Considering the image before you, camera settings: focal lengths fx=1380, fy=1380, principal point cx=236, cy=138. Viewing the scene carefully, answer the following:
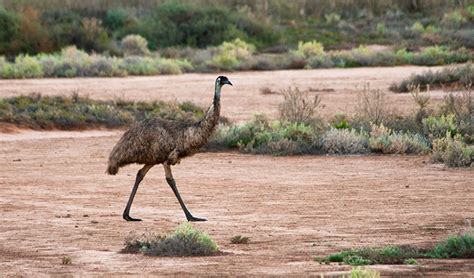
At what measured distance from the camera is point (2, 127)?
25.7 m

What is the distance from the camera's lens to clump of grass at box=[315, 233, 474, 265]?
39.2 feet

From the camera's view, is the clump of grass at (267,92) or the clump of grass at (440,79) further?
the clump of grass at (267,92)

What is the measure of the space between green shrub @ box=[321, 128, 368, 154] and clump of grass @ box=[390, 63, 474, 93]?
966cm

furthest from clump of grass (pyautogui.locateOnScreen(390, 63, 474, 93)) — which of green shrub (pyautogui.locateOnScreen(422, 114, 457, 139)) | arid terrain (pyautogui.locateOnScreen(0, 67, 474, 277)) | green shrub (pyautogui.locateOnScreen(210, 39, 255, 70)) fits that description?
green shrub (pyautogui.locateOnScreen(422, 114, 457, 139))

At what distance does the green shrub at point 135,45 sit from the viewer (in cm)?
4434

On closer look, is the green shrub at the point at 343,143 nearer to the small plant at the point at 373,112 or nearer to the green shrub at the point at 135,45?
the small plant at the point at 373,112

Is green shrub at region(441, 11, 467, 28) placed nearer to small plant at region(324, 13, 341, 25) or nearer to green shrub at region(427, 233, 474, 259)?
small plant at region(324, 13, 341, 25)

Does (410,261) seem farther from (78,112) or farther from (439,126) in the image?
(78,112)

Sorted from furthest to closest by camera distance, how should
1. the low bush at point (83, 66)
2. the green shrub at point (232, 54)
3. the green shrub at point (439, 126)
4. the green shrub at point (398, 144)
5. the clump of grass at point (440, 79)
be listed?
the green shrub at point (232, 54) → the low bush at point (83, 66) → the clump of grass at point (440, 79) → the green shrub at point (439, 126) → the green shrub at point (398, 144)

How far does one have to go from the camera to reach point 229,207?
16453 mm

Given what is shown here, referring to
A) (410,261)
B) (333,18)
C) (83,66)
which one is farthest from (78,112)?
(333,18)

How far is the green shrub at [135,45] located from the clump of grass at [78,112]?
618 inches

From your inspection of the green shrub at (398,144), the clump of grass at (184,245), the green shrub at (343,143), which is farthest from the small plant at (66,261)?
the green shrub at (398,144)

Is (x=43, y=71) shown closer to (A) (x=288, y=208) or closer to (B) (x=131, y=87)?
(B) (x=131, y=87)
